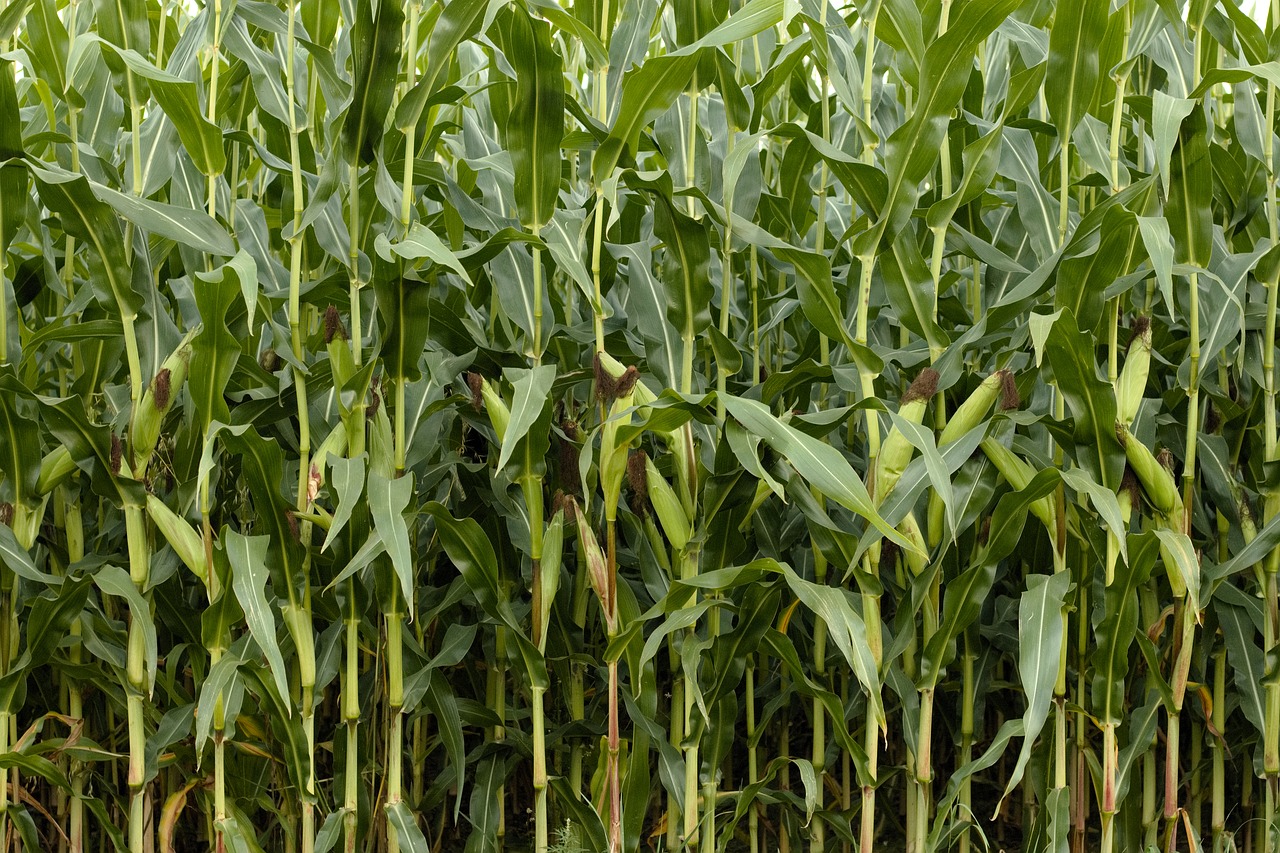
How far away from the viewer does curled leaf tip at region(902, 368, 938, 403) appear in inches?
88.4

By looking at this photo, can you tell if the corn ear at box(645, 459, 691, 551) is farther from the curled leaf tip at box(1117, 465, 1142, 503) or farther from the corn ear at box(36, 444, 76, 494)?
the corn ear at box(36, 444, 76, 494)

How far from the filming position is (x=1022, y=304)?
91.9 inches

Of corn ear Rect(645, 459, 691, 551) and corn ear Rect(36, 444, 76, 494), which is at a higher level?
corn ear Rect(36, 444, 76, 494)

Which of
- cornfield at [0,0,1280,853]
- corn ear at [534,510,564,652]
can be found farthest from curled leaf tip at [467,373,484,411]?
corn ear at [534,510,564,652]

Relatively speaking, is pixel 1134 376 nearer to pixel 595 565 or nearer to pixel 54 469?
pixel 595 565

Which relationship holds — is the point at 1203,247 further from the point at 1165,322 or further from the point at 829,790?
the point at 829,790

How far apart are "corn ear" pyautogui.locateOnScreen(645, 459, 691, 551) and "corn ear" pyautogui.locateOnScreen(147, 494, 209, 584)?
1.03 metres

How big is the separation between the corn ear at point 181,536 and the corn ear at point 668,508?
3.37 ft

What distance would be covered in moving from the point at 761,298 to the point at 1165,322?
3.64ft

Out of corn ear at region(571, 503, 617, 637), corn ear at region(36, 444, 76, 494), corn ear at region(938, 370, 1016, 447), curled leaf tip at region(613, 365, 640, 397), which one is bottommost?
corn ear at region(571, 503, 617, 637)

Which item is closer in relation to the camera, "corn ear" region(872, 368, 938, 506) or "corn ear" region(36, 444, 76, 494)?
"corn ear" region(872, 368, 938, 506)

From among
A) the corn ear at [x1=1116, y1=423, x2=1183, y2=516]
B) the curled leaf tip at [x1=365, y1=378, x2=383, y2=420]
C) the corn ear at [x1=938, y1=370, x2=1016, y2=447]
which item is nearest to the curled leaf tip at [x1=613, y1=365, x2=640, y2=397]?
the curled leaf tip at [x1=365, y1=378, x2=383, y2=420]

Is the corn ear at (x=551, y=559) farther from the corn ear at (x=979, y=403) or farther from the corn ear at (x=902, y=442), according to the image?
the corn ear at (x=979, y=403)

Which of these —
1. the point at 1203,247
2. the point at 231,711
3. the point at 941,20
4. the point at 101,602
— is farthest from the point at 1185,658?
the point at 101,602
